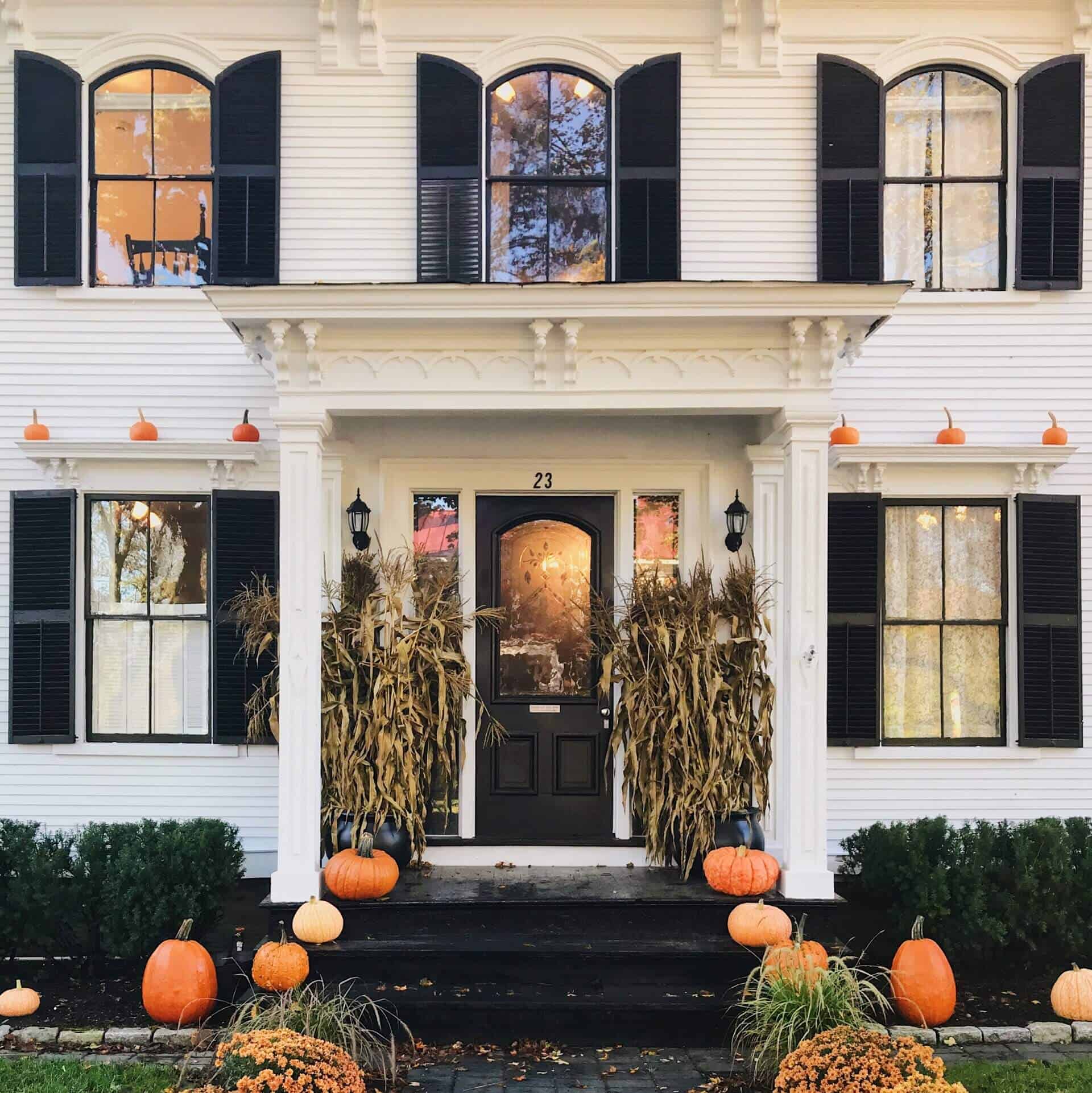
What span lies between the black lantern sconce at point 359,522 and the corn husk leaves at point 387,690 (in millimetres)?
95

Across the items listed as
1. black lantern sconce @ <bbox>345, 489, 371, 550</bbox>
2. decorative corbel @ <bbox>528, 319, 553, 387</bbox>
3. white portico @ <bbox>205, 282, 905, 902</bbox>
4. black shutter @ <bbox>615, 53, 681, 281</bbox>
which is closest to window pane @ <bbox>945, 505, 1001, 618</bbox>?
white portico @ <bbox>205, 282, 905, 902</bbox>

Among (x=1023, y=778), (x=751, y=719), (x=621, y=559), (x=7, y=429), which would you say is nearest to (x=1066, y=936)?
(x=1023, y=778)

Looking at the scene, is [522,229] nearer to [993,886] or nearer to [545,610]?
[545,610]

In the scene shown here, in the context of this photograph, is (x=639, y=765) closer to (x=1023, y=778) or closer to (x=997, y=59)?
(x=1023, y=778)

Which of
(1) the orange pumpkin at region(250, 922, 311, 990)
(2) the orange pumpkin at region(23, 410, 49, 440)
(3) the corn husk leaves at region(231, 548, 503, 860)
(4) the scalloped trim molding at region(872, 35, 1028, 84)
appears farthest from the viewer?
(4) the scalloped trim molding at region(872, 35, 1028, 84)

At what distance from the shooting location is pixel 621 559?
6855mm

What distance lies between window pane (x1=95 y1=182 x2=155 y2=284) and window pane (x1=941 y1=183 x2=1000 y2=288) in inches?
224

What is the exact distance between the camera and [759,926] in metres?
5.39

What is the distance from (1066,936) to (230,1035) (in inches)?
182

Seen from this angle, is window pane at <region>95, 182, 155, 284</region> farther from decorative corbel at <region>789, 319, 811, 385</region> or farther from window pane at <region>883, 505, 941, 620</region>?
window pane at <region>883, 505, 941, 620</region>

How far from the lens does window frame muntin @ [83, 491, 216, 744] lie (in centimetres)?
696

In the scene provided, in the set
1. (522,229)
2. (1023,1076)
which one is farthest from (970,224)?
(1023,1076)

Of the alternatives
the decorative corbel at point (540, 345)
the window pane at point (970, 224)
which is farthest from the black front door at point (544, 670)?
the window pane at point (970, 224)

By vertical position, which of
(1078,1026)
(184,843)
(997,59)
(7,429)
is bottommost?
(1078,1026)
